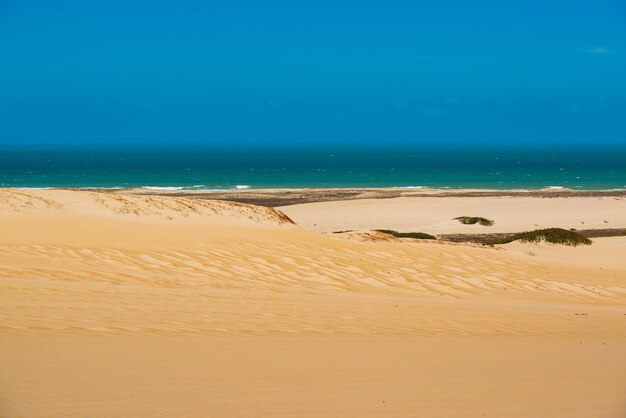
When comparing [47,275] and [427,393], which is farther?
[47,275]

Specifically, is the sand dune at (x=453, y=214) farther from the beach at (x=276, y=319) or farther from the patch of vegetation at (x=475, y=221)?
the beach at (x=276, y=319)

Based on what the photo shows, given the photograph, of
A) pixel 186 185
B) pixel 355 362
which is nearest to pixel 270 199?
pixel 186 185

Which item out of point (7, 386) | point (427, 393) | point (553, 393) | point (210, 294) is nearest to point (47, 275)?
point (210, 294)

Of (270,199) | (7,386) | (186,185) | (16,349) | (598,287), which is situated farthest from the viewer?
(186,185)

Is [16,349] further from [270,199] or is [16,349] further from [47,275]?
[270,199]

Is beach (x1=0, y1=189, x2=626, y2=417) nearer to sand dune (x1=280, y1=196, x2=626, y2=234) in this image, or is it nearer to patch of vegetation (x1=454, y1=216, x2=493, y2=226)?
patch of vegetation (x1=454, y1=216, x2=493, y2=226)

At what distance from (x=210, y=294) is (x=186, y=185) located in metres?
51.8

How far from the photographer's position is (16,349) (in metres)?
6.43

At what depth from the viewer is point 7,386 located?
216 inches

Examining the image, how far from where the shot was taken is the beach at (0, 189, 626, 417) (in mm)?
5602

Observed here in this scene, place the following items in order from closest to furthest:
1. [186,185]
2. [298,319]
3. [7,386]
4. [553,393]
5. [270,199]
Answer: [7,386]
[553,393]
[298,319]
[270,199]
[186,185]

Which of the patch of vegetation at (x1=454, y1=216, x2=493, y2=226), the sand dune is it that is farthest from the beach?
the sand dune

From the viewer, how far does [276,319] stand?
859 cm

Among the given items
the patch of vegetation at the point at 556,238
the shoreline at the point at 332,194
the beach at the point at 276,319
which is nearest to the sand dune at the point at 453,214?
the shoreline at the point at 332,194
